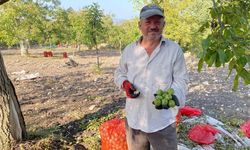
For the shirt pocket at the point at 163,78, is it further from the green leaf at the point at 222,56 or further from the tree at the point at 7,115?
the tree at the point at 7,115

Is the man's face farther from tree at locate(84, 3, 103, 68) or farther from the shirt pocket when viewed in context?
tree at locate(84, 3, 103, 68)

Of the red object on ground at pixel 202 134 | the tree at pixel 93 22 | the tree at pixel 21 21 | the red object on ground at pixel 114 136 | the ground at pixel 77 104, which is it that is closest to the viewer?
the red object on ground at pixel 114 136

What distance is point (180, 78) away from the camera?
278 cm

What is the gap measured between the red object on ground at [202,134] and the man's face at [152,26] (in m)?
2.37

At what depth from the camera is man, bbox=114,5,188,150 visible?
2785 millimetres

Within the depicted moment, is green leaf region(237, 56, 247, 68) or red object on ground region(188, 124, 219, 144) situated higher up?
green leaf region(237, 56, 247, 68)

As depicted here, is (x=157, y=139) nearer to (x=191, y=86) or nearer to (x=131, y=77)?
(x=131, y=77)

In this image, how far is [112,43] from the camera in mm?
44750

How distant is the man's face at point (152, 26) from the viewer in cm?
278

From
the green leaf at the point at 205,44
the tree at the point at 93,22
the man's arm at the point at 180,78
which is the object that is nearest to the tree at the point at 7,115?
the man's arm at the point at 180,78

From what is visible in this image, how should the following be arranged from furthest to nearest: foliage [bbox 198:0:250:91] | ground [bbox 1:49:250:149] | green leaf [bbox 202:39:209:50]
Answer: ground [bbox 1:49:250:149]
foliage [bbox 198:0:250:91]
green leaf [bbox 202:39:209:50]

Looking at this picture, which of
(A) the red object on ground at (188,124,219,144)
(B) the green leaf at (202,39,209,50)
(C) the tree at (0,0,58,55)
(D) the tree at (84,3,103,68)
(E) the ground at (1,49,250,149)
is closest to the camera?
(B) the green leaf at (202,39,209,50)


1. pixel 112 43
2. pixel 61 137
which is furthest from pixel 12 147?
pixel 112 43

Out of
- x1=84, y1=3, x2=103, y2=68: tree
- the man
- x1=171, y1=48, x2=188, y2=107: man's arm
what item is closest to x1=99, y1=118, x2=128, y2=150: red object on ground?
the man
